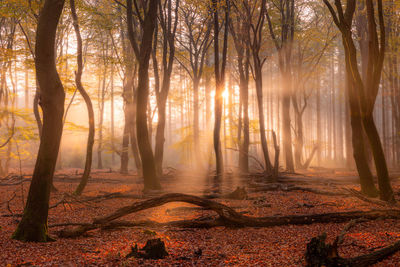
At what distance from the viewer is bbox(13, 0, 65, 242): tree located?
4434 mm

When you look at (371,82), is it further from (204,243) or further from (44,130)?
(44,130)

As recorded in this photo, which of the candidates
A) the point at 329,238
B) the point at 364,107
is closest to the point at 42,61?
the point at 329,238

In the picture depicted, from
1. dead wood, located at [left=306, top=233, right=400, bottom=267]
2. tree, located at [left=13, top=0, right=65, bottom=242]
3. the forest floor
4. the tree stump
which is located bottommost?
the forest floor

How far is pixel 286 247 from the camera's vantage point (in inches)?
163

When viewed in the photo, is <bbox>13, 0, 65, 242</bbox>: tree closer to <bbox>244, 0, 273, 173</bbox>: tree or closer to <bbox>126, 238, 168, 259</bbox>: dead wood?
<bbox>126, 238, 168, 259</bbox>: dead wood

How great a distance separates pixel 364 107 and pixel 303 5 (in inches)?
507

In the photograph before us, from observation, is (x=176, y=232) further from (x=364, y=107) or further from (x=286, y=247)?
(x=364, y=107)

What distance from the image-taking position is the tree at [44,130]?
14.5 feet

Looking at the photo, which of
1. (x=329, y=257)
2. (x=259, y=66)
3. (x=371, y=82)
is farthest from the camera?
(x=259, y=66)

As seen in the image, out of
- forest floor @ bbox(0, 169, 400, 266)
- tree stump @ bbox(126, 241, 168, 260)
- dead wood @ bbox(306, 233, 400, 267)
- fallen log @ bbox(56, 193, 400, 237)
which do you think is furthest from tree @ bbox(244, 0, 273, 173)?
tree stump @ bbox(126, 241, 168, 260)

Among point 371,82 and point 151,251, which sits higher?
point 371,82

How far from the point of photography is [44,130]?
15.3ft

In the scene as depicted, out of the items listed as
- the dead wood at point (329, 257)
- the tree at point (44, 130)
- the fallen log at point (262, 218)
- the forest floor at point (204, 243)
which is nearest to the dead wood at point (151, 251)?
the forest floor at point (204, 243)

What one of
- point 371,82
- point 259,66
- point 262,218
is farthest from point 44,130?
point 259,66
